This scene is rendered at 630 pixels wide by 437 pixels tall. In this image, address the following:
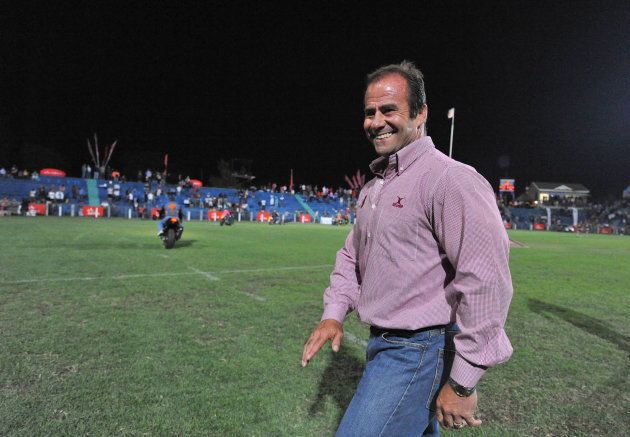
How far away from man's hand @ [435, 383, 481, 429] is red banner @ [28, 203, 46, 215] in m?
40.3

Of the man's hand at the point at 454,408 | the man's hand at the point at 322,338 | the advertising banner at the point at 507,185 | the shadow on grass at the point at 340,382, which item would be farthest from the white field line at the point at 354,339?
the advertising banner at the point at 507,185

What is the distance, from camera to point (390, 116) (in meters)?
2.10

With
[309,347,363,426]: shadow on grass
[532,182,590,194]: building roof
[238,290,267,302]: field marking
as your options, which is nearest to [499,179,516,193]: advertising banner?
[532,182,590,194]: building roof

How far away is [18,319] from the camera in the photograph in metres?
5.30

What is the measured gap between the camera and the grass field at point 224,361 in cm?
310

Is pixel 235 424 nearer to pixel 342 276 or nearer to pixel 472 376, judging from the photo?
pixel 342 276

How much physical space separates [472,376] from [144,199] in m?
45.2

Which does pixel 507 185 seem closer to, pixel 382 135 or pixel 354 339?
pixel 354 339

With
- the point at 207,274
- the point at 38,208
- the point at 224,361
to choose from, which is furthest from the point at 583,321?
the point at 38,208

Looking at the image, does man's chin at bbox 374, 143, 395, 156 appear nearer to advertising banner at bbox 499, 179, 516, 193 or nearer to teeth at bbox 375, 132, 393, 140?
teeth at bbox 375, 132, 393, 140

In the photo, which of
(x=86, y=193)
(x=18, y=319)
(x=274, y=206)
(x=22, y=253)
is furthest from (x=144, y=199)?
(x=18, y=319)

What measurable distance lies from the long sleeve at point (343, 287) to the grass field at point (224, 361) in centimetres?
122

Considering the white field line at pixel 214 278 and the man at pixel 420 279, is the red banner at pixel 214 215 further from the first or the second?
the man at pixel 420 279

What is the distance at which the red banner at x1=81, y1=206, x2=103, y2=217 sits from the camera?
123ft
